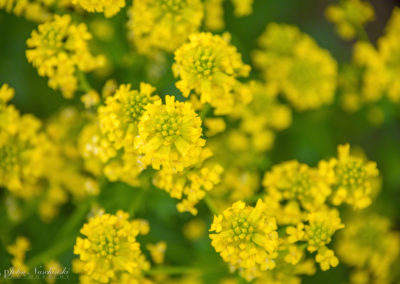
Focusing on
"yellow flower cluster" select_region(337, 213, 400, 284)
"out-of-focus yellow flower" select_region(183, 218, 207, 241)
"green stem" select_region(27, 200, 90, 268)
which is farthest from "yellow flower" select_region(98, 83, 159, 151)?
"yellow flower cluster" select_region(337, 213, 400, 284)

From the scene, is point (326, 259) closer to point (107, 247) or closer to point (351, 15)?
point (107, 247)

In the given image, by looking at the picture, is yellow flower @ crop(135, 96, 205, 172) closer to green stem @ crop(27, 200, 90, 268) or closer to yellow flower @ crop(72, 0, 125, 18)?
yellow flower @ crop(72, 0, 125, 18)

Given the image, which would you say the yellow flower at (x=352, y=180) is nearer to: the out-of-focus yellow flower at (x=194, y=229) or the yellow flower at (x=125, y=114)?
the yellow flower at (x=125, y=114)

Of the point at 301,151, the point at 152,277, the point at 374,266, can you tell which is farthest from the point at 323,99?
the point at 152,277

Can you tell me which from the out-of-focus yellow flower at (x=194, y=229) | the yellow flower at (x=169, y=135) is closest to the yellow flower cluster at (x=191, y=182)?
the yellow flower at (x=169, y=135)

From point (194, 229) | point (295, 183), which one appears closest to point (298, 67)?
point (295, 183)

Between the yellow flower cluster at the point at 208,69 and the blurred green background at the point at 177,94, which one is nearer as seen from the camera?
the yellow flower cluster at the point at 208,69
